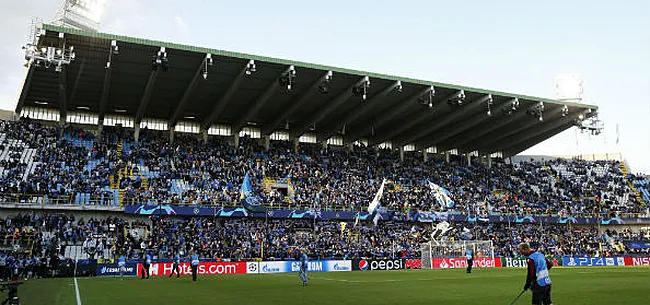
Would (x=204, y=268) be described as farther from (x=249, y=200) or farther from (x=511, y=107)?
(x=511, y=107)

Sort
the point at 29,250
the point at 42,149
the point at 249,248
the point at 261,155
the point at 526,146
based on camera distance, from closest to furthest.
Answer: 1. the point at 29,250
2. the point at 249,248
3. the point at 42,149
4. the point at 261,155
5. the point at 526,146

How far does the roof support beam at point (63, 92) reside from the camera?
1619 inches

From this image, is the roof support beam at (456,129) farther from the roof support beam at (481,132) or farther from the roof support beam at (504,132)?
the roof support beam at (504,132)

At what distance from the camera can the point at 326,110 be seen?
50.9m

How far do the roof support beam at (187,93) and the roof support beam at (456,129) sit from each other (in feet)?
93.5

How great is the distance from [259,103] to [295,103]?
3.62 meters

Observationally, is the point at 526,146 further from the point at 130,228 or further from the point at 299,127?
the point at 130,228

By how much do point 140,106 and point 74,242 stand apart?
14.9 metres

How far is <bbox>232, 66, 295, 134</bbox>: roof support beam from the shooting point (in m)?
45.1

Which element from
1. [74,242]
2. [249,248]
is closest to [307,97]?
[249,248]

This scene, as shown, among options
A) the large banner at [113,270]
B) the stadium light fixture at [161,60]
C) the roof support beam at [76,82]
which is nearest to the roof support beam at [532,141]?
the stadium light fixture at [161,60]

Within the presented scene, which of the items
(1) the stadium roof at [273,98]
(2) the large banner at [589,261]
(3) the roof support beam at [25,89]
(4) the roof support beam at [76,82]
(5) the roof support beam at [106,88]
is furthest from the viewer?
(2) the large banner at [589,261]

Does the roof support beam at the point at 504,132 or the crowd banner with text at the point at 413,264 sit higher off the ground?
the roof support beam at the point at 504,132

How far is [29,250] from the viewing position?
3666 centimetres
